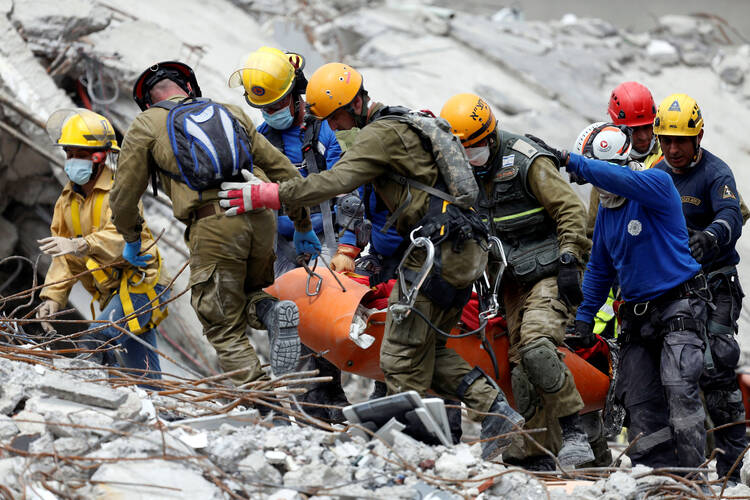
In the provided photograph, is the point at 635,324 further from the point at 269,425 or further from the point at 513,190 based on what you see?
the point at 269,425

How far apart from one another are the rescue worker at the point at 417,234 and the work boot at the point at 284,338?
0.42 m

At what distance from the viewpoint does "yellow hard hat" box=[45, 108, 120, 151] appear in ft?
17.3

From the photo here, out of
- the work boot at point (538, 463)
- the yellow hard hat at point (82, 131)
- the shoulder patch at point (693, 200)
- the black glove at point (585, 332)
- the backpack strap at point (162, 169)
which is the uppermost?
the backpack strap at point (162, 169)

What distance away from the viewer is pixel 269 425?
3.64 m

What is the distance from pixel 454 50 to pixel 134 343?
7863 mm

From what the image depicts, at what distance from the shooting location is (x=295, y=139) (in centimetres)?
530

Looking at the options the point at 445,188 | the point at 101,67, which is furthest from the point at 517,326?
the point at 101,67

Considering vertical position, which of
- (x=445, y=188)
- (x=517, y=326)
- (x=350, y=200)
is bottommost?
(x=517, y=326)

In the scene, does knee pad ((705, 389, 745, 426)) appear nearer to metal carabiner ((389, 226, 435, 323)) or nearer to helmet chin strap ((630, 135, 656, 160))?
helmet chin strap ((630, 135, 656, 160))

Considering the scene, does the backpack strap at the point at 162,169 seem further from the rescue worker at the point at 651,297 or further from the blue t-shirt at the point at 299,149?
the rescue worker at the point at 651,297

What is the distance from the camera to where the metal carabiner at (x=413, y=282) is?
4.05 meters

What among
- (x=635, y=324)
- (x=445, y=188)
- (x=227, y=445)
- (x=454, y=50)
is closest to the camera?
(x=227, y=445)

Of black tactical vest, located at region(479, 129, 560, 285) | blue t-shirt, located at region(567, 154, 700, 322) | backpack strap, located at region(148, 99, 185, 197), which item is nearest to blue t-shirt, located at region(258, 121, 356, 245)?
black tactical vest, located at region(479, 129, 560, 285)

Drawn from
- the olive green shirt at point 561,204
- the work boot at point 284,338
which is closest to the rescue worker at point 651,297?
the olive green shirt at point 561,204
